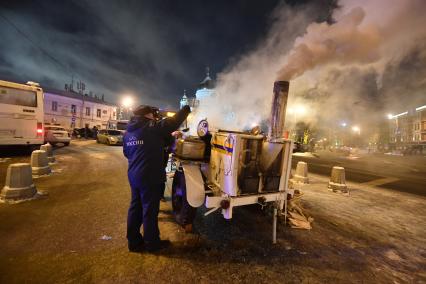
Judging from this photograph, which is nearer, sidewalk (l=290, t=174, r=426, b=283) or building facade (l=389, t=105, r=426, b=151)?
sidewalk (l=290, t=174, r=426, b=283)

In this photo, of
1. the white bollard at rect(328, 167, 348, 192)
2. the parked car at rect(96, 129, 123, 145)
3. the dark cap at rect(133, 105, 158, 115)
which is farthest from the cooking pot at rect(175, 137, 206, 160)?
the parked car at rect(96, 129, 123, 145)

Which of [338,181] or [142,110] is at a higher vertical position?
[142,110]

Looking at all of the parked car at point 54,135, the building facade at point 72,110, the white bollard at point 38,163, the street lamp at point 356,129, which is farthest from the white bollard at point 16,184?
the street lamp at point 356,129

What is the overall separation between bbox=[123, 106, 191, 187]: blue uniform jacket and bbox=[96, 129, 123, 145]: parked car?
17.6m

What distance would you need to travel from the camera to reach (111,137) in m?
19.0

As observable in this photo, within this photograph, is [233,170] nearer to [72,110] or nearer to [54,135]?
→ [54,135]

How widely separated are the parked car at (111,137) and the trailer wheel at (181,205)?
654 inches

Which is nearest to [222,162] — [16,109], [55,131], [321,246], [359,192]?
[321,246]

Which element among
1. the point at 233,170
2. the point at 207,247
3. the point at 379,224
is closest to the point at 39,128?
the point at 207,247

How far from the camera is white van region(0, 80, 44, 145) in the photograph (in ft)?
28.4

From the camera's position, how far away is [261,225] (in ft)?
13.4

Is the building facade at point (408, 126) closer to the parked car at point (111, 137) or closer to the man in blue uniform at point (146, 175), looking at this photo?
the parked car at point (111, 137)

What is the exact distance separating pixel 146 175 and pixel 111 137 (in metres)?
18.1

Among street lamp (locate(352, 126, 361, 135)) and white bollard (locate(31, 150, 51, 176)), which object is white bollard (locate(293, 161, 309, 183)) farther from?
street lamp (locate(352, 126, 361, 135))
